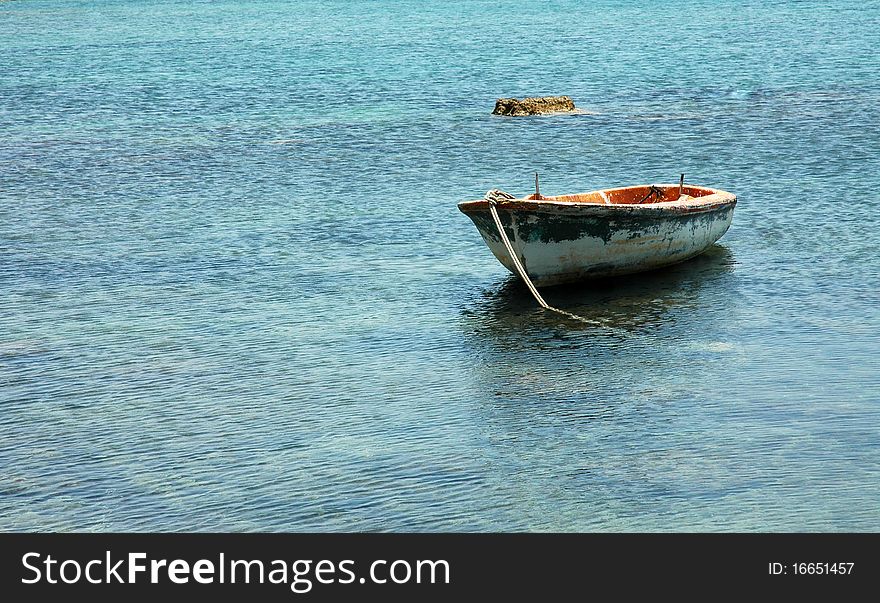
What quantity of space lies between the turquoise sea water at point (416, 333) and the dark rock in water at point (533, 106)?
1223 millimetres

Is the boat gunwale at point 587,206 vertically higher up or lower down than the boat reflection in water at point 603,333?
higher up

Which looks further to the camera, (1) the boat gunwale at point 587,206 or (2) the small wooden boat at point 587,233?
(2) the small wooden boat at point 587,233

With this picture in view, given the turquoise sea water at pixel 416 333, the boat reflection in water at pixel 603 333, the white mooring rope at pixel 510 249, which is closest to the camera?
the turquoise sea water at pixel 416 333

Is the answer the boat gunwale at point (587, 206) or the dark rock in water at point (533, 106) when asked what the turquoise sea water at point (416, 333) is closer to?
the boat gunwale at point (587, 206)

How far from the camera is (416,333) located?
18375mm

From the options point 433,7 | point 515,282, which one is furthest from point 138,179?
point 433,7

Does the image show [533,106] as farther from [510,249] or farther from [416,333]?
[416,333]

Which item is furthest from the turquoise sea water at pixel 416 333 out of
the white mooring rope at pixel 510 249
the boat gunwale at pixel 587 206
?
the boat gunwale at pixel 587 206

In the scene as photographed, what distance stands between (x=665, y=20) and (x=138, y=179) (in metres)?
67.6

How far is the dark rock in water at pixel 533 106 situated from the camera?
42.7 m

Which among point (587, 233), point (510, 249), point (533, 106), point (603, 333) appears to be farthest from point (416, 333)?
point (533, 106)

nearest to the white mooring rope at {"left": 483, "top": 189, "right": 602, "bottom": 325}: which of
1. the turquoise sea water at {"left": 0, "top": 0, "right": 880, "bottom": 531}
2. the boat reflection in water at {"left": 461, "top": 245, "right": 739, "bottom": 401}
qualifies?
the boat reflection in water at {"left": 461, "top": 245, "right": 739, "bottom": 401}

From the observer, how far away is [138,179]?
105 feet

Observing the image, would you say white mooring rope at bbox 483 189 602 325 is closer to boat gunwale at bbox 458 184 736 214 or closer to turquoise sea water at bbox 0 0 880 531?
boat gunwale at bbox 458 184 736 214
